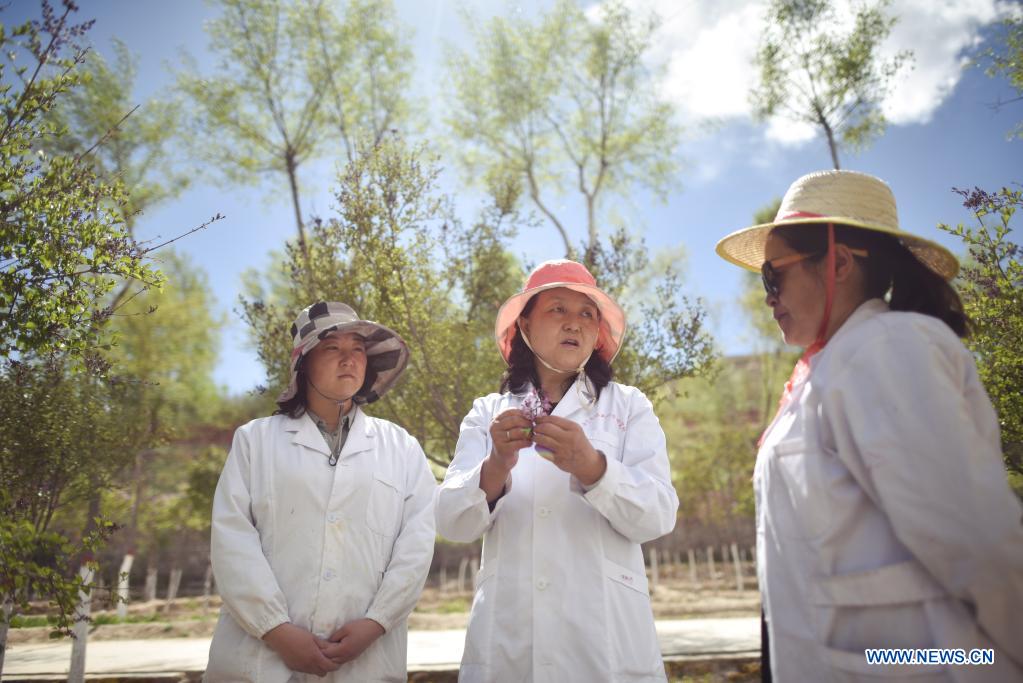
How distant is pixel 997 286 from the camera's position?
4.24m

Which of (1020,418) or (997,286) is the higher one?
(997,286)

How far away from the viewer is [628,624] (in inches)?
92.4

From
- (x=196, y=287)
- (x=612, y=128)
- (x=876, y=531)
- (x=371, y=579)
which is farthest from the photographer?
(x=196, y=287)

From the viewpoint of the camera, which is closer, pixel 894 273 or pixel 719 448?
pixel 894 273

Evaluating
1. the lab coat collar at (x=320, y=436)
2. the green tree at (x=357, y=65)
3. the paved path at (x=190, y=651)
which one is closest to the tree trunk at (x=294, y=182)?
the green tree at (x=357, y=65)

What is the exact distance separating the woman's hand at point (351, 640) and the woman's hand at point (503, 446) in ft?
3.24

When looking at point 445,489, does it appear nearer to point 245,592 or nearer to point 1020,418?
point 245,592

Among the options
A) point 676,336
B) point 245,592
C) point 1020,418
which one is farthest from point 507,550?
point 676,336

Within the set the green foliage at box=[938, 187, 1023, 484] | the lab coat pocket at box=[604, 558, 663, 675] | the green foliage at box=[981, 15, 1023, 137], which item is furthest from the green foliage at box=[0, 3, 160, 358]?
the green foliage at box=[981, 15, 1023, 137]

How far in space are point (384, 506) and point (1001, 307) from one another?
4250 mm

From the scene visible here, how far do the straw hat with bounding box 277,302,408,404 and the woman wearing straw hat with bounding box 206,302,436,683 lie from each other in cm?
1

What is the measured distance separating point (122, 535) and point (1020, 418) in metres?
20.2

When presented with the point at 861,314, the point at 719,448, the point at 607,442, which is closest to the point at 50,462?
the point at 607,442

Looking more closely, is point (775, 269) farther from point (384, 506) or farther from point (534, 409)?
point (384, 506)
